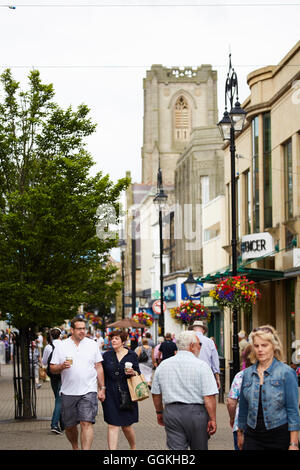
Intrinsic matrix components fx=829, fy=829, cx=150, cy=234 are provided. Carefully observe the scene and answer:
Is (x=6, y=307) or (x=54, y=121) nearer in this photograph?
(x=6, y=307)

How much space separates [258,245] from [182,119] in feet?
239

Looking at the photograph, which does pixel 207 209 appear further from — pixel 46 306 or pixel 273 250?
pixel 46 306

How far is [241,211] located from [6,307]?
21.2 m

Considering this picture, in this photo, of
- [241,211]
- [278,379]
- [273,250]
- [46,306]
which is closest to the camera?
[278,379]

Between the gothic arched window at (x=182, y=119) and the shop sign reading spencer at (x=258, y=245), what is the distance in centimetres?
6957

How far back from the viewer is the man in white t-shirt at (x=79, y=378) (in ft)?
33.1

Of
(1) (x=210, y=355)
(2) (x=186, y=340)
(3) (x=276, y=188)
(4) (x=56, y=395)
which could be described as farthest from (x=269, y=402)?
(3) (x=276, y=188)

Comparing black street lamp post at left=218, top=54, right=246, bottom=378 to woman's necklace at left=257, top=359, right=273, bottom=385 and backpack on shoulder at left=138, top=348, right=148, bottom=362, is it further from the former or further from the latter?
woman's necklace at left=257, top=359, right=273, bottom=385

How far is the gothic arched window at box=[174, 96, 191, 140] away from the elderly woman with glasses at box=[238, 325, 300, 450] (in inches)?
3663

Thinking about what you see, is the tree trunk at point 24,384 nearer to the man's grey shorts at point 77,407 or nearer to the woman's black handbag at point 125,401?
the man's grey shorts at point 77,407

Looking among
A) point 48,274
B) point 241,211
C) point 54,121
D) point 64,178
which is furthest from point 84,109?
point 241,211

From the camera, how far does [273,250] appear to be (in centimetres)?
2942

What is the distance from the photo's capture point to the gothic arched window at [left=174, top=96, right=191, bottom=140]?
9950cm

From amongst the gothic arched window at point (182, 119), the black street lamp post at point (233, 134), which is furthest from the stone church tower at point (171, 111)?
the black street lamp post at point (233, 134)
